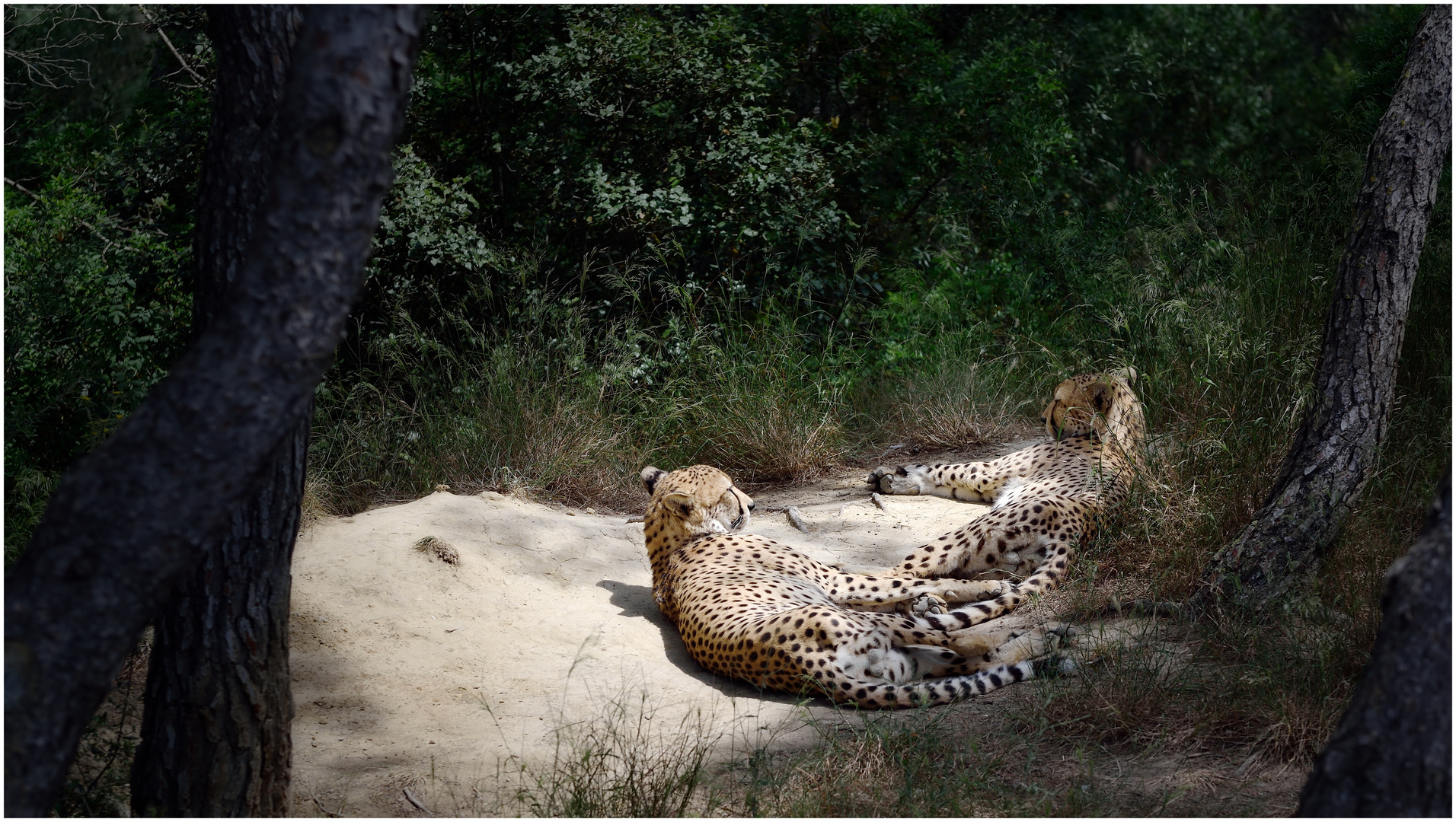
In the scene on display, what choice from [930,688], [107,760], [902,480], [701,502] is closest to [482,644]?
[701,502]

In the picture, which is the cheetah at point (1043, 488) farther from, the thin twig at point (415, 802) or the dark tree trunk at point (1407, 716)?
the dark tree trunk at point (1407, 716)

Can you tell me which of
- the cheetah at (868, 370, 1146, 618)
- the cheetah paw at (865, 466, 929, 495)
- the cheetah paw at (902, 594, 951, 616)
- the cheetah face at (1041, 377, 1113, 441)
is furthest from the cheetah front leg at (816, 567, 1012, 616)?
the cheetah paw at (865, 466, 929, 495)

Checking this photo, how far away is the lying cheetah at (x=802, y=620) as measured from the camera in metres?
3.59

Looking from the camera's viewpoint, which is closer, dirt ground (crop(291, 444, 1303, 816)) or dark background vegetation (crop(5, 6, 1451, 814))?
dirt ground (crop(291, 444, 1303, 816))

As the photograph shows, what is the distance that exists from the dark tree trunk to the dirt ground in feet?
3.14

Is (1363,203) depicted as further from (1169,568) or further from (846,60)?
(846,60)

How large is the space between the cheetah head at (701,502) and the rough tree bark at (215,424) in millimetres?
2758

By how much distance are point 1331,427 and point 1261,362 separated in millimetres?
1204

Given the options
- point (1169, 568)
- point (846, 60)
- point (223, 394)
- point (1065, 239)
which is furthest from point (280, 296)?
point (846, 60)

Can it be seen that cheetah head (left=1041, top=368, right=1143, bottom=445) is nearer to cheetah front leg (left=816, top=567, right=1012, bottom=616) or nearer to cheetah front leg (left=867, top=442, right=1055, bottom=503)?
cheetah front leg (left=867, top=442, right=1055, bottom=503)

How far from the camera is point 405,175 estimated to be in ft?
21.3

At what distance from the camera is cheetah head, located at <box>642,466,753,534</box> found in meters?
4.54

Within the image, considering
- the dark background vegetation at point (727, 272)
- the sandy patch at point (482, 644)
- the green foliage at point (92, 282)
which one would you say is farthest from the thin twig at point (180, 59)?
the sandy patch at point (482, 644)

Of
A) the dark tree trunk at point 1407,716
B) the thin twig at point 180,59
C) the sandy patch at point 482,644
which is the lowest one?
the sandy patch at point 482,644
